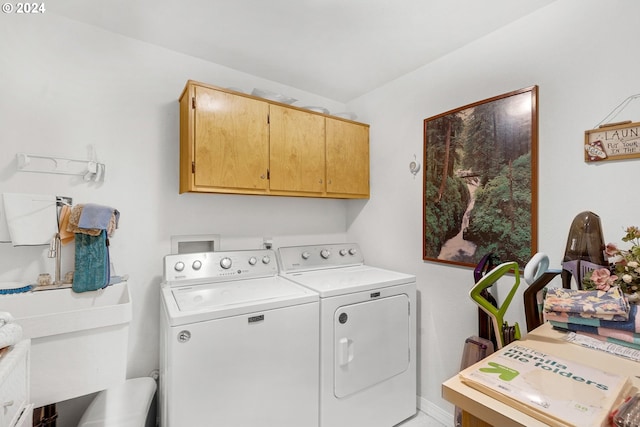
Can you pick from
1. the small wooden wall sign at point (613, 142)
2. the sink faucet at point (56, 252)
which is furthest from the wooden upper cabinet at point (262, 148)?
the small wooden wall sign at point (613, 142)

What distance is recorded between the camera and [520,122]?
167 cm

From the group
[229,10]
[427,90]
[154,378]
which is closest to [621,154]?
[427,90]

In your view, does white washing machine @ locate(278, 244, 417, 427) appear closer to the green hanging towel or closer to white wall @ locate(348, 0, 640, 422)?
white wall @ locate(348, 0, 640, 422)

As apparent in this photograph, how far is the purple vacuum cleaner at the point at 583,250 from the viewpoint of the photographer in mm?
1242

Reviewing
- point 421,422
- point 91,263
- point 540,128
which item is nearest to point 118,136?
point 91,263

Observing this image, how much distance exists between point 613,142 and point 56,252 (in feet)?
9.38

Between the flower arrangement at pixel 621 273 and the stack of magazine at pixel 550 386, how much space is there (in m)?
0.45

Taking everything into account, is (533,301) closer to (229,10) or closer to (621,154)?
(621,154)

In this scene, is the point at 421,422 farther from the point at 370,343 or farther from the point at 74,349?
the point at 74,349

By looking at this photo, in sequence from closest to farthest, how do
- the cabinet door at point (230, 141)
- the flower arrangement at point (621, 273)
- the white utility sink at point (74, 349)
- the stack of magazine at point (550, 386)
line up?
the stack of magazine at point (550, 386) → the flower arrangement at point (621, 273) → the white utility sink at point (74, 349) → the cabinet door at point (230, 141)

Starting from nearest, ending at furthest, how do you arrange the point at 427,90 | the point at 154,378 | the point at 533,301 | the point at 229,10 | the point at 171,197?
the point at 533,301
the point at 229,10
the point at 154,378
the point at 171,197
the point at 427,90

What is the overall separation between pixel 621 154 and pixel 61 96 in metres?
2.93

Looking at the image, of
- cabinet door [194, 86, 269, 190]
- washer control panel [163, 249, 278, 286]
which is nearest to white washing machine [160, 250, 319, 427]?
washer control panel [163, 249, 278, 286]

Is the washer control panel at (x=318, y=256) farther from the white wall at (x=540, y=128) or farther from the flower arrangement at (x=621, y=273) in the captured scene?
the flower arrangement at (x=621, y=273)
